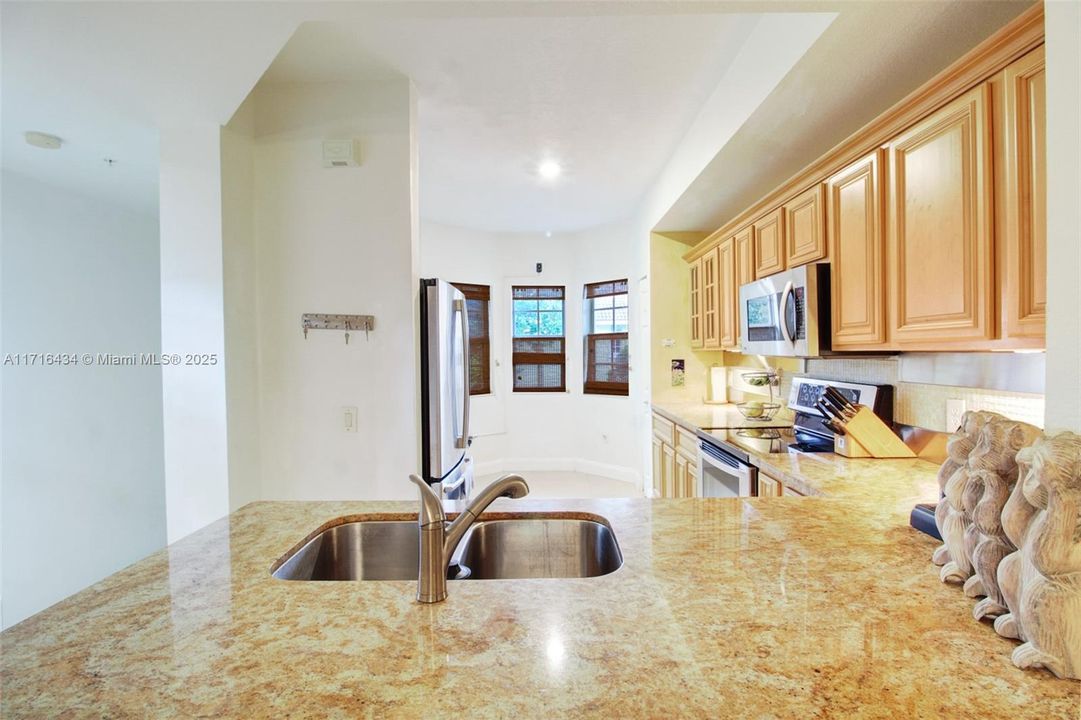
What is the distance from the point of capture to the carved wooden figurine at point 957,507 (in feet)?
2.83

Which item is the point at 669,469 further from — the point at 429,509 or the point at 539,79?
the point at 429,509

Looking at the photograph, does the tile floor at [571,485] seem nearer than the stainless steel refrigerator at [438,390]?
No

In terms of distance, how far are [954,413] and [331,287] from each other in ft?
8.62

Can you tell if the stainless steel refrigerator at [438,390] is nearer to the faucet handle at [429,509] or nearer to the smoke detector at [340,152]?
the smoke detector at [340,152]

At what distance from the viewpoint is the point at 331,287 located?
2424 mm

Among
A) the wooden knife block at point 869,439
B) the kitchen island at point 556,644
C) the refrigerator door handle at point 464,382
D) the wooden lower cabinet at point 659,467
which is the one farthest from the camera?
the wooden lower cabinet at point 659,467

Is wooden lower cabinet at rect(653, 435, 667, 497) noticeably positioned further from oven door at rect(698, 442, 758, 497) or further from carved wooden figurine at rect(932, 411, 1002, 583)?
carved wooden figurine at rect(932, 411, 1002, 583)

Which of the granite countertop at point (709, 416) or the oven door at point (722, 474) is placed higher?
the granite countertop at point (709, 416)

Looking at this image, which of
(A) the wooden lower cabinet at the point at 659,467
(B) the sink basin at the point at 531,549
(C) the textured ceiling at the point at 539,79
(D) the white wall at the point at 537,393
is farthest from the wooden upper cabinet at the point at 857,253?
(D) the white wall at the point at 537,393

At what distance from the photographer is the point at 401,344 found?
2.42m

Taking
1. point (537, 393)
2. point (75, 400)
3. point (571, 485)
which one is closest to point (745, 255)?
point (571, 485)

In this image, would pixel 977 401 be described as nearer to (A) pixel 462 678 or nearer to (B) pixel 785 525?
(B) pixel 785 525

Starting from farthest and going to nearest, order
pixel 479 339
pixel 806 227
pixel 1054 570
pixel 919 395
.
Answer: pixel 479 339, pixel 806 227, pixel 919 395, pixel 1054 570

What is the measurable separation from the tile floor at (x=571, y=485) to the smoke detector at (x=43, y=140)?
3.78 metres
